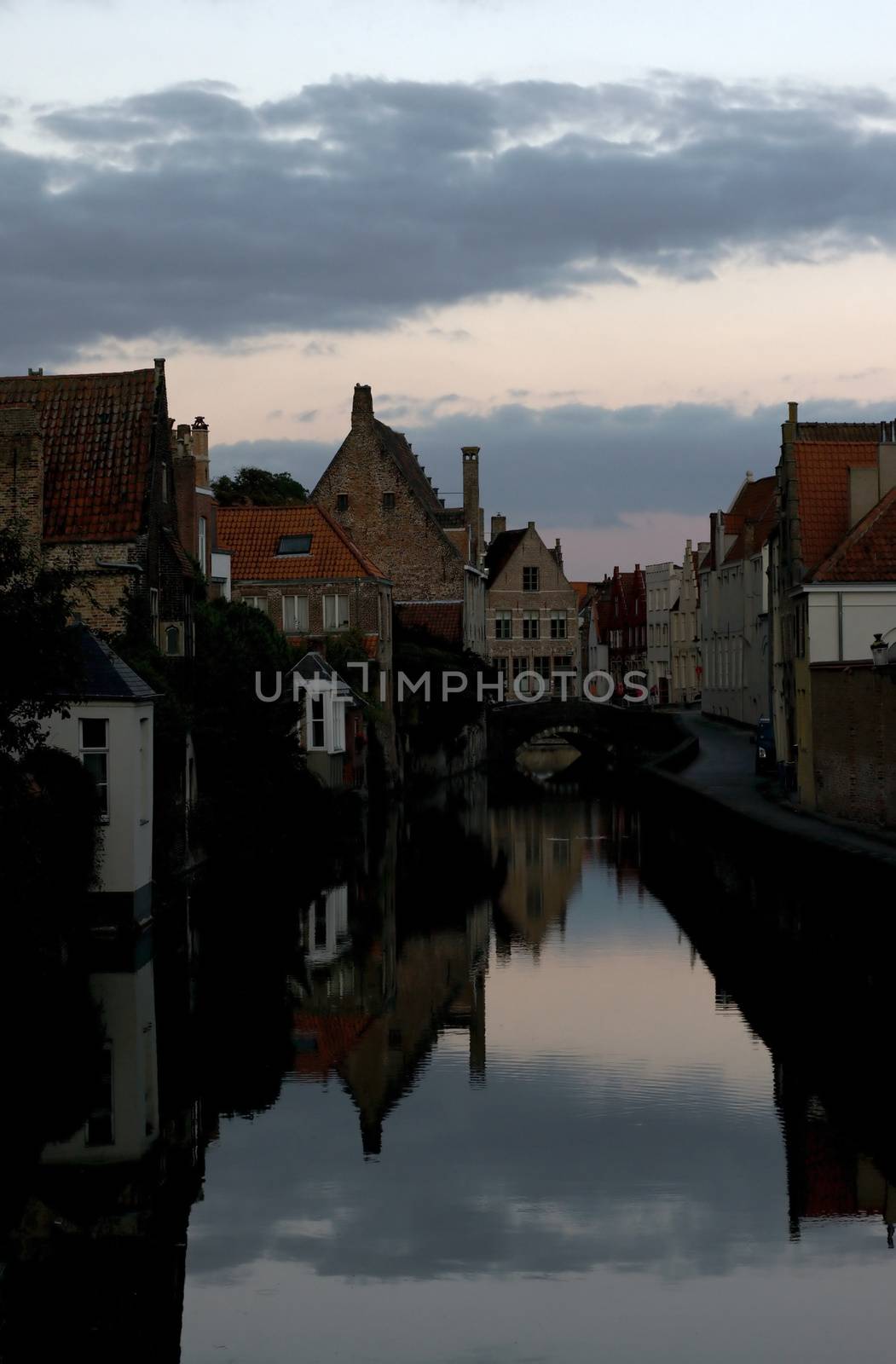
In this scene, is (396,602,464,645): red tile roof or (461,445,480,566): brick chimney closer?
(396,602,464,645): red tile roof

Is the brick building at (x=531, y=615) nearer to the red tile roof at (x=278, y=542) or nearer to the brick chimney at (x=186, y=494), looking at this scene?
the red tile roof at (x=278, y=542)

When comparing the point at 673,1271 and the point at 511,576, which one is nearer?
the point at 673,1271

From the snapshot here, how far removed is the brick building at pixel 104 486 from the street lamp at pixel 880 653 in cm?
1415

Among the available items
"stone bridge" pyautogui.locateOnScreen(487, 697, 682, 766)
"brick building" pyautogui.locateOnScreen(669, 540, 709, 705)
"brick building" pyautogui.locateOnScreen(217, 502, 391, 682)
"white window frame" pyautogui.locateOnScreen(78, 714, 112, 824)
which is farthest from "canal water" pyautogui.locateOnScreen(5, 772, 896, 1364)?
"brick building" pyautogui.locateOnScreen(669, 540, 709, 705)

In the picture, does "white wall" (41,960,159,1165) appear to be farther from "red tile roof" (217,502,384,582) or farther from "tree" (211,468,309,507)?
"tree" (211,468,309,507)

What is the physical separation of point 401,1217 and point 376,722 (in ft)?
154

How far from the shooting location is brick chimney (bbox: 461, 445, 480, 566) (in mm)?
84938

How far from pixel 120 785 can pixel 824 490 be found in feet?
86.4

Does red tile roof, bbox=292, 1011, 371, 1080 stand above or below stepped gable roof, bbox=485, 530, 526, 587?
below

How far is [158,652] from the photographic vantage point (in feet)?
114

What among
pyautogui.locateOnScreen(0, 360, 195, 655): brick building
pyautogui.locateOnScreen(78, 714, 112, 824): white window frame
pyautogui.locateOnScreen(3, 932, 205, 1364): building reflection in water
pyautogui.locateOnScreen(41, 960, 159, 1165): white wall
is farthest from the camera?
pyautogui.locateOnScreen(0, 360, 195, 655): brick building

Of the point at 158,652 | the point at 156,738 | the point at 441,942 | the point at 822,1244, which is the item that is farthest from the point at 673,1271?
the point at 158,652

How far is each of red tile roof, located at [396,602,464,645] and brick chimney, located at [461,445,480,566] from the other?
759 cm

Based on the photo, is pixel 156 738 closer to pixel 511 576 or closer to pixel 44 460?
pixel 44 460
